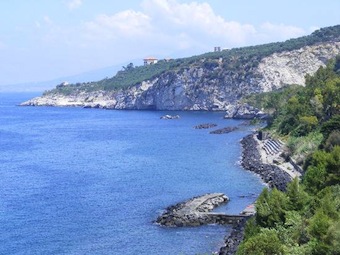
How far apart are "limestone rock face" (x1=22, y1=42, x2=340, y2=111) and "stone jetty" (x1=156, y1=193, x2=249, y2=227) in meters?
82.7

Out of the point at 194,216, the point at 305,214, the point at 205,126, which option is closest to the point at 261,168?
the point at 194,216

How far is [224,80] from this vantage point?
138 meters

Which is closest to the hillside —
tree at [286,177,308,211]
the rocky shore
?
the rocky shore

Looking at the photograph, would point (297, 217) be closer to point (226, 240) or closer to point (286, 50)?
point (226, 240)

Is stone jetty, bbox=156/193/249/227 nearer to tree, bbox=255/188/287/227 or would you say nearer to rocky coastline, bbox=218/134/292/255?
rocky coastline, bbox=218/134/292/255

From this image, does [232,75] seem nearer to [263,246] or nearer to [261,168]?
[261,168]

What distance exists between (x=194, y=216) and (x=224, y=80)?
98.6 meters

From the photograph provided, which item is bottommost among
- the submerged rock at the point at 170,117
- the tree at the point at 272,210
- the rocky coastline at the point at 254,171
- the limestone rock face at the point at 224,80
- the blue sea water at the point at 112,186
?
the blue sea water at the point at 112,186

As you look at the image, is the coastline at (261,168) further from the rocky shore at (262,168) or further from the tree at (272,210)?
the tree at (272,210)

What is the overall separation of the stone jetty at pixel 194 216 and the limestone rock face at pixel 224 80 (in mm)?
82732

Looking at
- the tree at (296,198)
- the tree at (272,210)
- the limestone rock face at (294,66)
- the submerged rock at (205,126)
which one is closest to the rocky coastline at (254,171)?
the tree at (272,210)

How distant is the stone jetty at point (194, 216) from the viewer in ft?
134

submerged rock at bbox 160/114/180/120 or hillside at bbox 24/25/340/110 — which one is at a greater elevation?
hillside at bbox 24/25/340/110

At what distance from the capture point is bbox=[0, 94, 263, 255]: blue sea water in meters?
37.9
